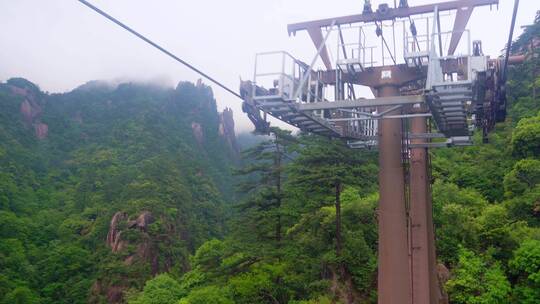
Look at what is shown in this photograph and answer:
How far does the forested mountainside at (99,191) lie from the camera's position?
41406mm

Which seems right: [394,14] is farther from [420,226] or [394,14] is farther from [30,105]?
[30,105]

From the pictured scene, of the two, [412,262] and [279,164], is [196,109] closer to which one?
[279,164]

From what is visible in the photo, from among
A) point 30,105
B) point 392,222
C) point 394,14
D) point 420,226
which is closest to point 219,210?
point 30,105

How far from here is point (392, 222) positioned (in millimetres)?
6980

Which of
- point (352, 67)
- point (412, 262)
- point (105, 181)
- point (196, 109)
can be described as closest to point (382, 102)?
point (352, 67)

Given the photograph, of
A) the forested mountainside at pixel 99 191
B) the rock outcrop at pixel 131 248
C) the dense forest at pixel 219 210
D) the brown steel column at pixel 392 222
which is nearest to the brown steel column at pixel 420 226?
the brown steel column at pixel 392 222

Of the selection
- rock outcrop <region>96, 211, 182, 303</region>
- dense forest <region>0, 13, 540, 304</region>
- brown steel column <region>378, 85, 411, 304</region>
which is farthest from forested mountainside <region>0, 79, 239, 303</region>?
brown steel column <region>378, 85, 411, 304</region>

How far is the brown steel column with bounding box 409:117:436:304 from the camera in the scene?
30.4 feet

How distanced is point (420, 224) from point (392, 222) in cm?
343

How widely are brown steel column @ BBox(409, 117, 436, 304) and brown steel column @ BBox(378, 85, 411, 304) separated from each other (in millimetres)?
2597

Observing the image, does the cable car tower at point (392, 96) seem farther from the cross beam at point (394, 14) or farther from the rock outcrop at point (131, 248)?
the rock outcrop at point (131, 248)

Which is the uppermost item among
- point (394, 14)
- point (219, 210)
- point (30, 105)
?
point (30, 105)

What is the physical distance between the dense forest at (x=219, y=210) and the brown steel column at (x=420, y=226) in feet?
19.6

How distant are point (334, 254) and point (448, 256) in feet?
15.0
